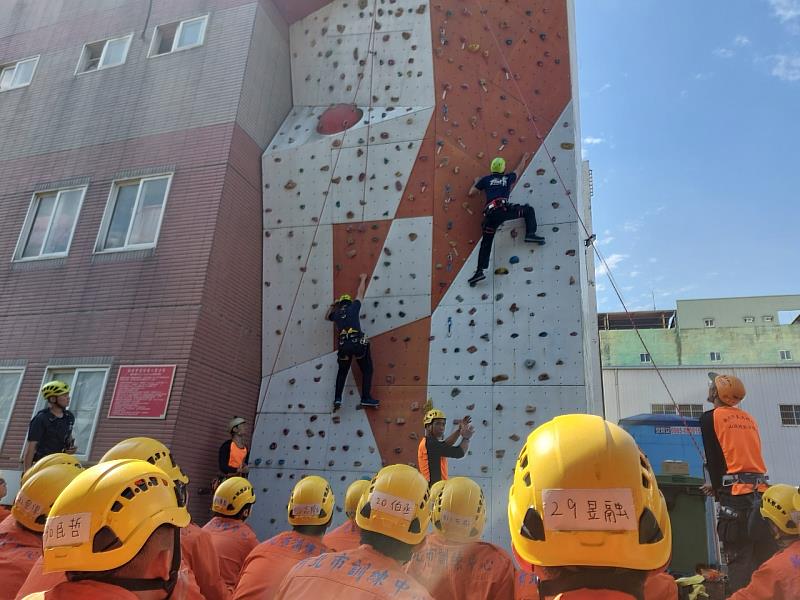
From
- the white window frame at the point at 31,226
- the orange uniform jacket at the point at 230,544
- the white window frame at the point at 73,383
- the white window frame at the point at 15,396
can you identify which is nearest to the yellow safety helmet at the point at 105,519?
the orange uniform jacket at the point at 230,544

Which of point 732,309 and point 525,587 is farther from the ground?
point 732,309

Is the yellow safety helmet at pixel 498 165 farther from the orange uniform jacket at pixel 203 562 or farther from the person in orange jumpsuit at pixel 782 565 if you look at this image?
the orange uniform jacket at pixel 203 562

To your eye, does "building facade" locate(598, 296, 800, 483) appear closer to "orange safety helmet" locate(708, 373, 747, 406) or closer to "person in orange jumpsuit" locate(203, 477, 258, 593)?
"orange safety helmet" locate(708, 373, 747, 406)

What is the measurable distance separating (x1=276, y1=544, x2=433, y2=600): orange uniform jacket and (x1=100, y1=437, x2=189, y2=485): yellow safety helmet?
1277 mm

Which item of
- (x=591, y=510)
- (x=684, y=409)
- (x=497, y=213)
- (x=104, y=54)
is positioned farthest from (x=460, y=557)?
(x=684, y=409)

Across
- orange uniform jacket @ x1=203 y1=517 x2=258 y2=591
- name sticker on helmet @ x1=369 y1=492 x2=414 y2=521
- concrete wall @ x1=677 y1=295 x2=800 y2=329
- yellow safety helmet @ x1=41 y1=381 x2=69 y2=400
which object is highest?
concrete wall @ x1=677 y1=295 x2=800 y2=329

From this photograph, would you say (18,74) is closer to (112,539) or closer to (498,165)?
(498,165)

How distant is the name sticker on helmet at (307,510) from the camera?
3.82 m

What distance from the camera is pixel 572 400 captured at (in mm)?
7371

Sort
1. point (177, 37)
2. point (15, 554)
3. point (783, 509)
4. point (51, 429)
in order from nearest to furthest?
point (15, 554) < point (783, 509) < point (51, 429) < point (177, 37)

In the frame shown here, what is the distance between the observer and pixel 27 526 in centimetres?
302

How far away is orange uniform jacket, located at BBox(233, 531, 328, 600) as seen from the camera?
3.08 metres

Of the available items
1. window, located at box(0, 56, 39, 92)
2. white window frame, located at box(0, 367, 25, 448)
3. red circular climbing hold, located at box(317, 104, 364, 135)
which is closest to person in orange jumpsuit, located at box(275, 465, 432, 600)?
red circular climbing hold, located at box(317, 104, 364, 135)

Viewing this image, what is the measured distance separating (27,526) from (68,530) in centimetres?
155
